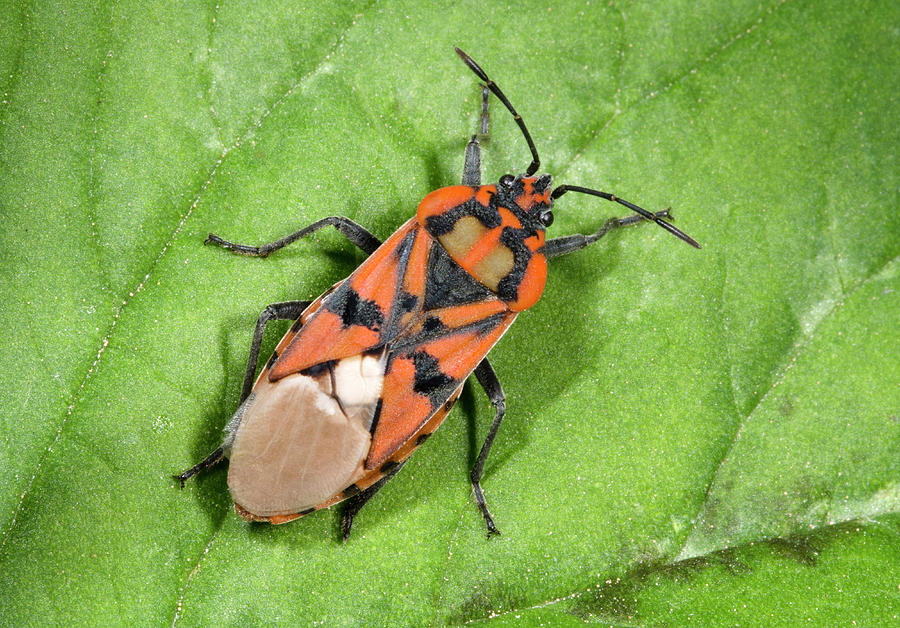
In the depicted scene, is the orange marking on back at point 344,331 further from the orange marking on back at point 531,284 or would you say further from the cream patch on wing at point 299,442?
the orange marking on back at point 531,284

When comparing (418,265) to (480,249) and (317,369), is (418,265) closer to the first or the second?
(480,249)

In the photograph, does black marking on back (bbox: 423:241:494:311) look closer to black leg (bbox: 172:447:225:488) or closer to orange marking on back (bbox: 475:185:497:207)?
orange marking on back (bbox: 475:185:497:207)

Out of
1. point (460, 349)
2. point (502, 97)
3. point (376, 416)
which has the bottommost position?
point (460, 349)

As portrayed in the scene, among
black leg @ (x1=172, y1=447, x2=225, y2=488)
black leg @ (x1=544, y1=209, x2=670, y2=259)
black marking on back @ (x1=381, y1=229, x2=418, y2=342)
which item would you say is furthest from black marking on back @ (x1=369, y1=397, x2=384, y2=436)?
black leg @ (x1=544, y1=209, x2=670, y2=259)

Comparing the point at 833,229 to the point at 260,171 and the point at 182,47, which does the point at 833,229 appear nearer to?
the point at 260,171

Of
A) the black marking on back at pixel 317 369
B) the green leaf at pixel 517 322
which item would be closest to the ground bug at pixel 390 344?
the black marking on back at pixel 317 369

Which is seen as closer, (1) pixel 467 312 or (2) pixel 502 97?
(1) pixel 467 312

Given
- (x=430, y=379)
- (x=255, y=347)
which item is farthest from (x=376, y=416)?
(x=255, y=347)
